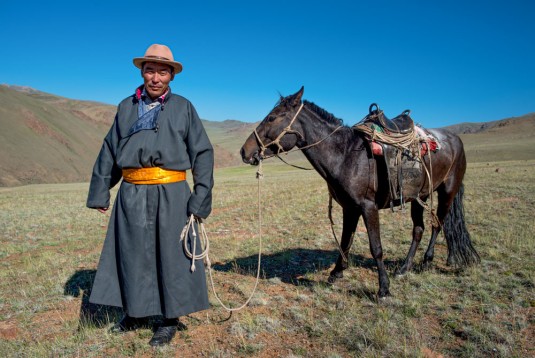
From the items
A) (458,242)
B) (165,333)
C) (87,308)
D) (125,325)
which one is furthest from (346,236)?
(87,308)

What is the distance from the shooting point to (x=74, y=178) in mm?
49469

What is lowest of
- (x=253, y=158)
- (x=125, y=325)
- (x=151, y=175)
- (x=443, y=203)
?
(x=125, y=325)

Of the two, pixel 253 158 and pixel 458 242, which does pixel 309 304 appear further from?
pixel 458 242

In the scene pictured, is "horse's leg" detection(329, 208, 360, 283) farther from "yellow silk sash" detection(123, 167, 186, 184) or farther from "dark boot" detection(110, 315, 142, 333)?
"dark boot" detection(110, 315, 142, 333)

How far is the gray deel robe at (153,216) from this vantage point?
3.54m

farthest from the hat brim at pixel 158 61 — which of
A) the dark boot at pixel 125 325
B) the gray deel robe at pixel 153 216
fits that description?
the dark boot at pixel 125 325

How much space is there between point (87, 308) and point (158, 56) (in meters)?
3.48

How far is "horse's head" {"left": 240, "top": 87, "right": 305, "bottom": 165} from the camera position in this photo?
457cm

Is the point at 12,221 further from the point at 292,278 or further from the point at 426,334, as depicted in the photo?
the point at 426,334

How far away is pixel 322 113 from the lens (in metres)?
4.79

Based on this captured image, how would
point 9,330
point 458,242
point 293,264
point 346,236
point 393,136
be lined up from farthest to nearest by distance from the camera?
point 293,264 < point 458,242 < point 346,236 < point 393,136 < point 9,330

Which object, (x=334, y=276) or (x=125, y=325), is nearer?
(x=125, y=325)

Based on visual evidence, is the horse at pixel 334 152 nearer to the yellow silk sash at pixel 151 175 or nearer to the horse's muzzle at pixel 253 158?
the horse's muzzle at pixel 253 158

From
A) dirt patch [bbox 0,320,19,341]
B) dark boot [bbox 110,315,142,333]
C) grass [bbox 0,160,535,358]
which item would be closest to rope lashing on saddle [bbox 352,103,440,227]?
grass [bbox 0,160,535,358]
